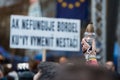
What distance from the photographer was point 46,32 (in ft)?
22.9

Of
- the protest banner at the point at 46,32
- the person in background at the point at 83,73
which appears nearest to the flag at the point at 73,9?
the protest banner at the point at 46,32

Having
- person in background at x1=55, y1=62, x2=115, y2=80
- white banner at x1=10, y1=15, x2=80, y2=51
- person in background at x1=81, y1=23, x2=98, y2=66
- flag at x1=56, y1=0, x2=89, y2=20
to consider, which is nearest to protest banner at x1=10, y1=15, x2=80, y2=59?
white banner at x1=10, y1=15, x2=80, y2=51

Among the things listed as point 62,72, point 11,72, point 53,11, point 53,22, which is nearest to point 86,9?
point 53,11

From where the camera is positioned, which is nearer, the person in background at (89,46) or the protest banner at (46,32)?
the person in background at (89,46)

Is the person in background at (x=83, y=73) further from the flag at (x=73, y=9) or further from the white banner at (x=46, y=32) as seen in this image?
the flag at (x=73, y=9)

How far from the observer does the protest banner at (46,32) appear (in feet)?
22.6

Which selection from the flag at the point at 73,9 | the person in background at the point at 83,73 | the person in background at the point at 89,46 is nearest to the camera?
the person in background at the point at 83,73

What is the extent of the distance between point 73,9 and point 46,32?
2.49 metres

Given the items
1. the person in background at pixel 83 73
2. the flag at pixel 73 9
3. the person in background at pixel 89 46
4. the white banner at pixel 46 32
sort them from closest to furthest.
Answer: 1. the person in background at pixel 83 73
2. the person in background at pixel 89 46
3. the white banner at pixel 46 32
4. the flag at pixel 73 9

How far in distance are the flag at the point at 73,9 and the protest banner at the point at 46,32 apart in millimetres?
2024

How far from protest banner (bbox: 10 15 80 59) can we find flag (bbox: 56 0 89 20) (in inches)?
79.7

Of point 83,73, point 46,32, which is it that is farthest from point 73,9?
point 83,73

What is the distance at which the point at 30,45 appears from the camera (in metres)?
6.89

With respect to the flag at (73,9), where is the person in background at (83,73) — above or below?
below
